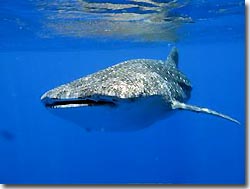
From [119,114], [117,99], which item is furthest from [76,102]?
[119,114]

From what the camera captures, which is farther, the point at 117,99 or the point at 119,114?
the point at 119,114

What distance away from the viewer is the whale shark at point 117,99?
14.5 ft

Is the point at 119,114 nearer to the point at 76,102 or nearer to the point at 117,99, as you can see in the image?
the point at 117,99

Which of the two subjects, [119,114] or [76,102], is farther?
[119,114]

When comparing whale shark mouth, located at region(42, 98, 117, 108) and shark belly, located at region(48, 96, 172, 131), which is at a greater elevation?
whale shark mouth, located at region(42, 98, 117, 108)

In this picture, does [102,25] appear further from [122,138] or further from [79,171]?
[122,138]

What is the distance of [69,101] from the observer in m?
4.48

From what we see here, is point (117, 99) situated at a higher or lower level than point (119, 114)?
higher

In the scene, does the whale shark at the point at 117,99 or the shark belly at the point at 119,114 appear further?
the shark belly at the point at 119,114

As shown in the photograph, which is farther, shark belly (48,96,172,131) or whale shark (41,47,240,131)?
shark belly (48,96,172,131)

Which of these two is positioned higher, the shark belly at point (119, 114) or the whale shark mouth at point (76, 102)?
the whale shark mouth at point (76, 102)

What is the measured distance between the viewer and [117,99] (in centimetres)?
440

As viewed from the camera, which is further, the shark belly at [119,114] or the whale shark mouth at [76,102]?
the shark belly at [119,114]

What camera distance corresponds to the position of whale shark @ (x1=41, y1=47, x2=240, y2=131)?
4426 mm
